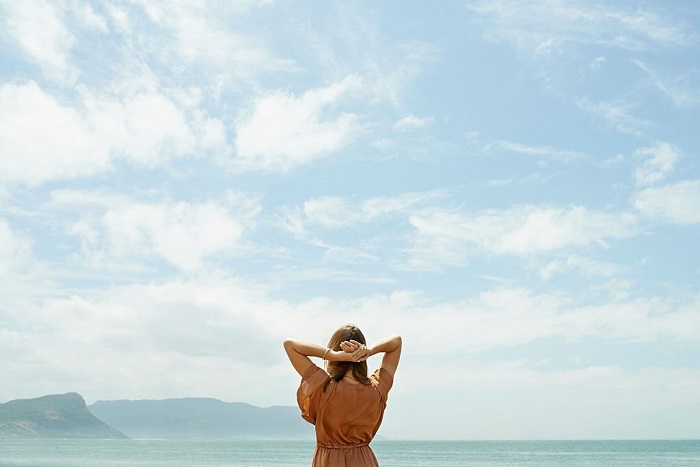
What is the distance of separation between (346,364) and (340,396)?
164 mm

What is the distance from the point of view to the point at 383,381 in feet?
13.9

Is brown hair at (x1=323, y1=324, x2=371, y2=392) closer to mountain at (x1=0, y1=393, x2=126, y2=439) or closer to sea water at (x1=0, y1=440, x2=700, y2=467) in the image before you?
sea water at (x1=0, y1=440, x2=700, y2=467)

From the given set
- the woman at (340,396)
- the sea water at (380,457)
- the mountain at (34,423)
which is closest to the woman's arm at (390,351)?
the woman at (340,396)

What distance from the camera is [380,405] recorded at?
4.16 metres

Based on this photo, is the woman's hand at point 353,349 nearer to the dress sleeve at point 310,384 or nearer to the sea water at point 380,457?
the dress sleeve at point 310,384

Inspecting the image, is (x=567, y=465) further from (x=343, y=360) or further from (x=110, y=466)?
(x=343, y=360)

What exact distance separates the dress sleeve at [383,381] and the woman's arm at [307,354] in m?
0.27

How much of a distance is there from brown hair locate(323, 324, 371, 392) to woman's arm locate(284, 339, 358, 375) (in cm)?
6

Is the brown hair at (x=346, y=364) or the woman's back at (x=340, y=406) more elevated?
the brown hair at (x=346, y=364)

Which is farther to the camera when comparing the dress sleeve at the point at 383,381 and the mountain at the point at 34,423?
the mountain at the point at 34,423

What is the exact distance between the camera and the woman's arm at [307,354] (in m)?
4.01

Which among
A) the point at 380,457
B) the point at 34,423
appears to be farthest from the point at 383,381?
the point at 34,423

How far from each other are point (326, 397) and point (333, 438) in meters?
0.23

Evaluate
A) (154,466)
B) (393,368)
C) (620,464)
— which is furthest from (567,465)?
Answer: (393,368)
